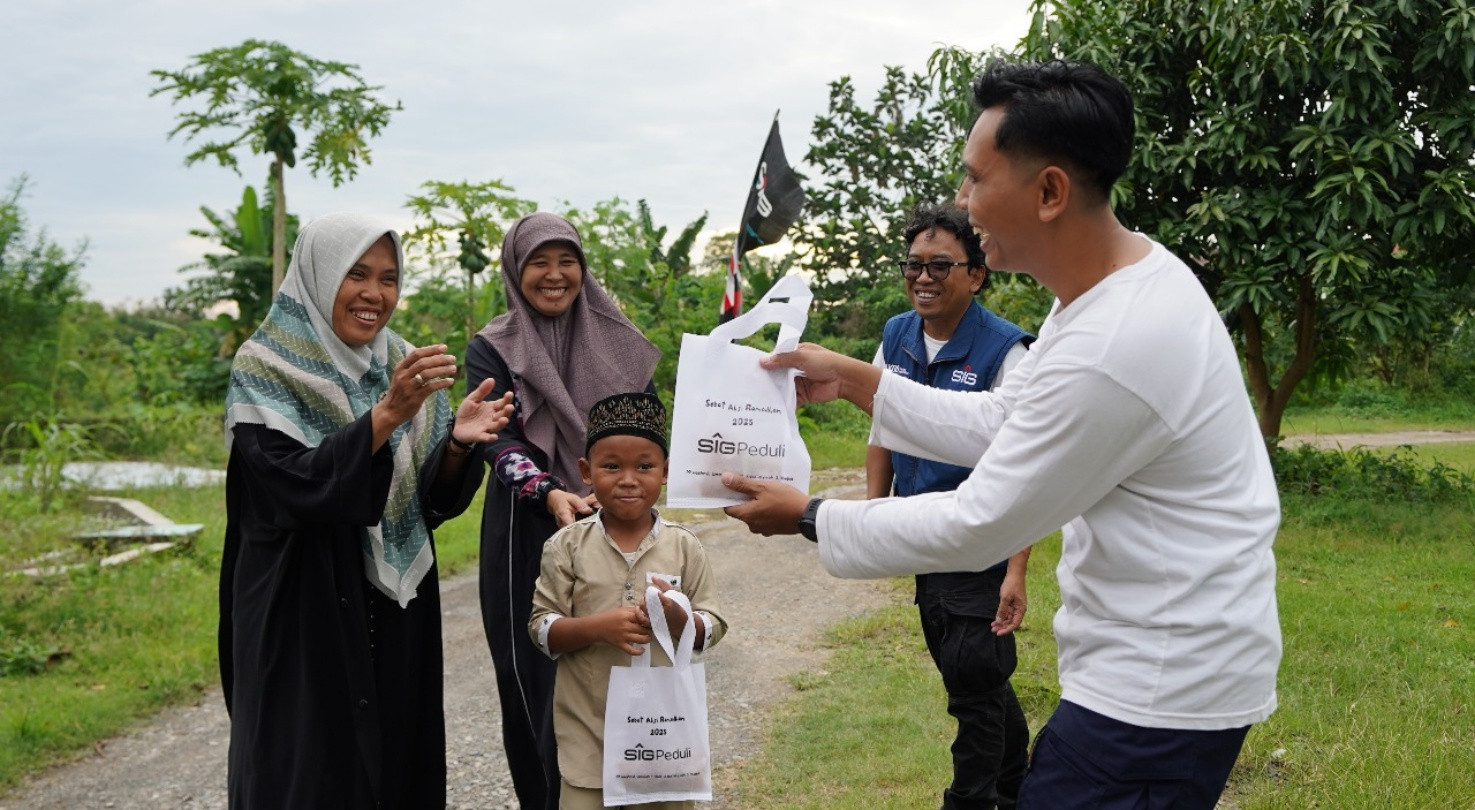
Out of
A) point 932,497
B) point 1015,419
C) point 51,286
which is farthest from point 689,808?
point 51,286

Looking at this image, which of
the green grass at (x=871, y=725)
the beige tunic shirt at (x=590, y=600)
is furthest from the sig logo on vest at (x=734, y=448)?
the green grass at (x=871, y=725)

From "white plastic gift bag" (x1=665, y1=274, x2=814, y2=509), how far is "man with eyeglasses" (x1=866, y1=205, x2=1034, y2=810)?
1172 mm

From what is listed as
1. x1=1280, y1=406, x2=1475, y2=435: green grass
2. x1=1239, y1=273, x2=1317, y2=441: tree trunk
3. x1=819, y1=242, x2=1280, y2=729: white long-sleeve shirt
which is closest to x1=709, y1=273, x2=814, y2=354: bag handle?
x1=819, y1=242, x2=1280, y2=729: white long-sleeve shirt

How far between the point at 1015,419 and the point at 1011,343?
190 centimetres

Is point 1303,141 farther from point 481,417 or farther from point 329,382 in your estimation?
point 329,382

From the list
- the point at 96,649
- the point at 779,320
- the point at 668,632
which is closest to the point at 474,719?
the point at 96,649

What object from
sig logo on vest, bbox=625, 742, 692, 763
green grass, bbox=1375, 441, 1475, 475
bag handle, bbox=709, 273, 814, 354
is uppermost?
bag handle, bbox=709, 273, 814, 354

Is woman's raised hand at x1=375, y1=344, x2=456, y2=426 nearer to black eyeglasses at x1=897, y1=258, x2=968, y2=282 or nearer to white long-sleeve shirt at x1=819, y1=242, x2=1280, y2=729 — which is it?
white long-sleeve shirt at x1=819, y1=242, x2=1280, y2=729

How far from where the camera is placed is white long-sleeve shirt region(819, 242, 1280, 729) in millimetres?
1896

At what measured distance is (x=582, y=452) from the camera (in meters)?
3.67

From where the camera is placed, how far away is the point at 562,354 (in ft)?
12.4

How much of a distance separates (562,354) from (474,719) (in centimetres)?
258

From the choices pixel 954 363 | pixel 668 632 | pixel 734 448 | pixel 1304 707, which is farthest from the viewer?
pixel 1304 707

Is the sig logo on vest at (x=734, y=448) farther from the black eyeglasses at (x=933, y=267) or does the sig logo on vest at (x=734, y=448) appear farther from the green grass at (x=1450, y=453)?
the green grass at (x=1450, y=453)
